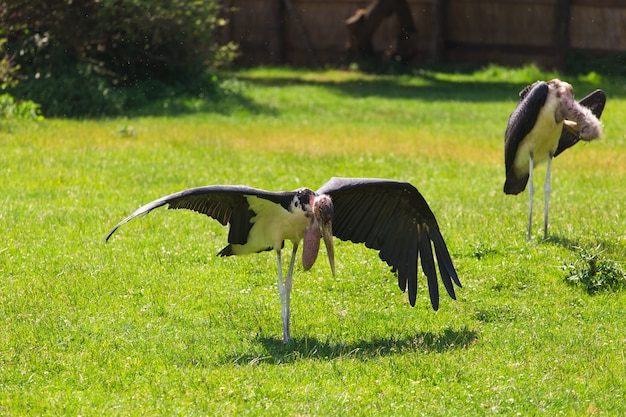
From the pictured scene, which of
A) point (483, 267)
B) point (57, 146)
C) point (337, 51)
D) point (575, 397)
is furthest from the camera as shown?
point (337, 51)

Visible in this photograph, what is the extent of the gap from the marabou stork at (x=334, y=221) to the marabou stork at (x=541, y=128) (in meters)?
2.58

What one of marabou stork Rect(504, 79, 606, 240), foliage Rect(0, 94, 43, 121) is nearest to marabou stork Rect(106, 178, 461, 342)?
marabou stork Rect(504, 79, 606, 240)

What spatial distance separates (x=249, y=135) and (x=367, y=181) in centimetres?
856

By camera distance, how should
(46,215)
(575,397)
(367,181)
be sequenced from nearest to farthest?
(575,397), (367,181), (46,215)

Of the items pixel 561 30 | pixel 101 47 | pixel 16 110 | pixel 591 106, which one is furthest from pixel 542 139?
pixel 561 30

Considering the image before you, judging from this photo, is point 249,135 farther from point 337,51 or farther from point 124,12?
point 337,51

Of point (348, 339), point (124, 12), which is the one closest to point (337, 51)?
point (124, 12)

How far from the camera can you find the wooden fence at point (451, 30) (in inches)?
931

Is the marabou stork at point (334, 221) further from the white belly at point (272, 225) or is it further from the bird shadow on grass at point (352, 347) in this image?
the bird shadow on grass at point (352, 347)

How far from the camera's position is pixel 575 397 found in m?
5.85

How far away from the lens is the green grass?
5871mm

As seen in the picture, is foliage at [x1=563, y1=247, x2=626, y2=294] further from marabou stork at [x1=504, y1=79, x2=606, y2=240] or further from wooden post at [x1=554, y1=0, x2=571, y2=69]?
wooden post at [x1=554, y1=0, x2=571, y2=69]

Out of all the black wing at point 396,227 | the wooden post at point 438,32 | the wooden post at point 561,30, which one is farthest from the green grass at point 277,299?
the wooden post at point 438,32

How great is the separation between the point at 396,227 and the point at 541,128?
9.51 feet
